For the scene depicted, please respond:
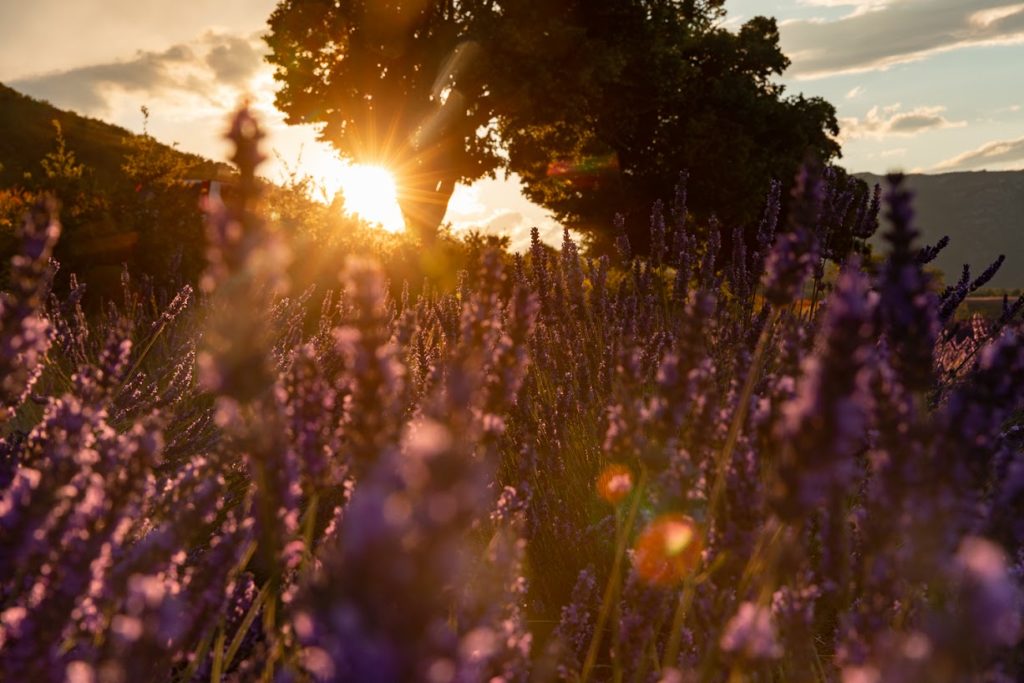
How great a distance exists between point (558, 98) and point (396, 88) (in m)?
5.81

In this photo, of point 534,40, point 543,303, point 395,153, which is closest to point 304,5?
point 395,153

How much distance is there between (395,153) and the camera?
25.9m

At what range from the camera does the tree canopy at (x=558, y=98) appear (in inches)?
912

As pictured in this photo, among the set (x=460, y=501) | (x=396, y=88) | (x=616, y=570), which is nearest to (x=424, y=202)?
(x=396, y=88)

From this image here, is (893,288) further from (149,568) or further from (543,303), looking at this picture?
(543,303)

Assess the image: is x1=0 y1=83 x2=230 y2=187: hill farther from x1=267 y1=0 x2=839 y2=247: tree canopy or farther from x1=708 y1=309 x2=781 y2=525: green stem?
x1=708 y1=309 x2=781 y2=525: green stem

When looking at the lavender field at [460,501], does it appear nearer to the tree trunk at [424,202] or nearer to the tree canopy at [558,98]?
the tree canopy at [558,98]

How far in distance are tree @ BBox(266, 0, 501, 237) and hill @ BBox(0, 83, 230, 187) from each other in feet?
22.2

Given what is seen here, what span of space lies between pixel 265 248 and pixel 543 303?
4303 millimetres

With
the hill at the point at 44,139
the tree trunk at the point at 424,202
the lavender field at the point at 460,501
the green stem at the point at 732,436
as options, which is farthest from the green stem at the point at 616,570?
the hill at the point at 44,139

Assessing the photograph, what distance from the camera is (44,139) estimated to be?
34375mm

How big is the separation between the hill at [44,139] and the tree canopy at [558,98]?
27.1 ft

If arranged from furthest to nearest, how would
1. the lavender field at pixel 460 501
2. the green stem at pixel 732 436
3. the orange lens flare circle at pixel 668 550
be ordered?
the orange lens flare circle at pixel 668 550 < the green stem at pixel 732 436 < the lavender field at pixel 460 501

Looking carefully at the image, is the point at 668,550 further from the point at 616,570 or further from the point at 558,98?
the point at 558,98
